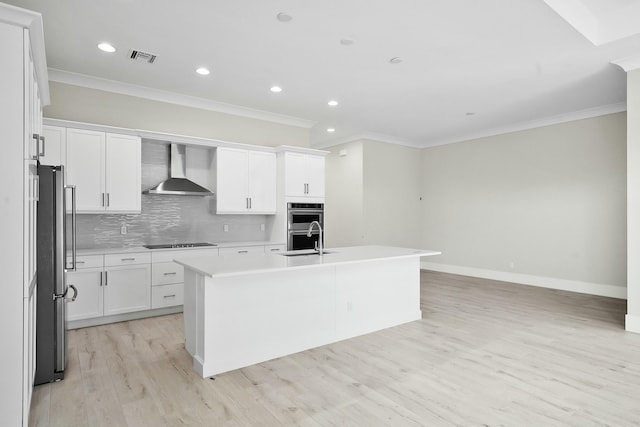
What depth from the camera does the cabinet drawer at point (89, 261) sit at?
12.9 ft

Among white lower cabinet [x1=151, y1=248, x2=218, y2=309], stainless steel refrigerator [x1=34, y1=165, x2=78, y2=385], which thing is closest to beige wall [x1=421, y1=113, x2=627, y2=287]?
white lower cabinet [x1=151, y1=248, x2=218, y2=309]

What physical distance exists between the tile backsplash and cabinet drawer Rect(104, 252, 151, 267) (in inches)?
21.5

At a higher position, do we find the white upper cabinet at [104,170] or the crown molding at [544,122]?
the crown molding at [544,122]

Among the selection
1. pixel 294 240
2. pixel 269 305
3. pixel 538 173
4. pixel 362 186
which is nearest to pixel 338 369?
pixel 269 305

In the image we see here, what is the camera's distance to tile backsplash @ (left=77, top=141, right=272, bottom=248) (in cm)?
455

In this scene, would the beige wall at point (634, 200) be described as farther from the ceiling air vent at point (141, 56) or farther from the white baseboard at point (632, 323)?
the ceiling air vent at point (141, 56)

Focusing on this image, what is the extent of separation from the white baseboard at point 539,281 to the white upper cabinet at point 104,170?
622 cm

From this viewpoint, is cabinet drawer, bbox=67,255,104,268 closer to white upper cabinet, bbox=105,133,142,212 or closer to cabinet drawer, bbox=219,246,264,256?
white upper cabinet, bbox=105,133,142,212

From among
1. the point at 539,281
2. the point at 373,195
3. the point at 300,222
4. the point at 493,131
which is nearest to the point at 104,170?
the point at 300,222

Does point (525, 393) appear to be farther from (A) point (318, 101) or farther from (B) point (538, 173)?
(B) point (538, 173)

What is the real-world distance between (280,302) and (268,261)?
15.0 inches

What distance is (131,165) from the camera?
4.47 meters

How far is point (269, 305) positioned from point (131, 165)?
2.71 m

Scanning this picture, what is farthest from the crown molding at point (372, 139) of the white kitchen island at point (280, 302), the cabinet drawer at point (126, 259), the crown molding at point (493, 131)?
the cabinet drawer at point (126, 259)
